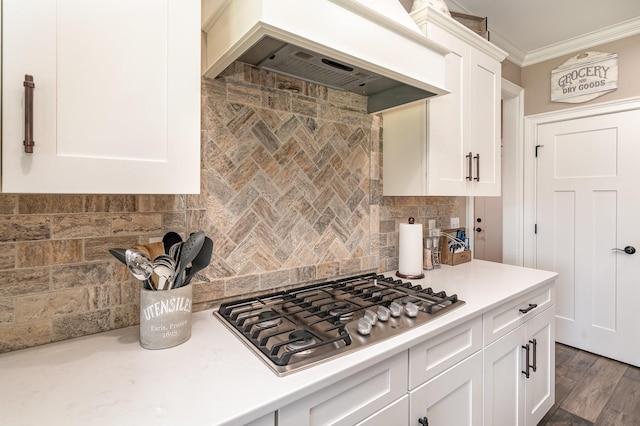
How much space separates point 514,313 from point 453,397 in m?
0.59

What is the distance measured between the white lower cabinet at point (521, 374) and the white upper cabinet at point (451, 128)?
0.79 m

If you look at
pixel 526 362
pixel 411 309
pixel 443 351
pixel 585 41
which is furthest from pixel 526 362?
pixel 585 41

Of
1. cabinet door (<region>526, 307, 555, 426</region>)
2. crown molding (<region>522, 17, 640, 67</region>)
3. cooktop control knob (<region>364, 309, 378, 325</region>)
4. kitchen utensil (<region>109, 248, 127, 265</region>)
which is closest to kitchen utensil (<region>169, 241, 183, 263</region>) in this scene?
kitchen utensil (<region>109, 248, 127, 265</region>)

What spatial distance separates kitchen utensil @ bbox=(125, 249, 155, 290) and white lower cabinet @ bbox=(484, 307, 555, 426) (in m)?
1.36

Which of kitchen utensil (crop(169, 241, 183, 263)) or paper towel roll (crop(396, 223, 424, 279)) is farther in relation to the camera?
paper towel roll (crop(396, 223, 424, 279))

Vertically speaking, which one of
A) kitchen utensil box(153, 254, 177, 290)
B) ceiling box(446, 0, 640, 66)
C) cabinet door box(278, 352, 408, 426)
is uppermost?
ceiling box(446, 0, 640, 66)

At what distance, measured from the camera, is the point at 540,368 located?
183 centimetres

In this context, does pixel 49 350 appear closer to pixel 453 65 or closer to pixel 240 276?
pixel 240 276

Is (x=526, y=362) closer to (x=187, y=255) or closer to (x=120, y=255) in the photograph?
(x=187, y=255)

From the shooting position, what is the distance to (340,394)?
0.90 metres

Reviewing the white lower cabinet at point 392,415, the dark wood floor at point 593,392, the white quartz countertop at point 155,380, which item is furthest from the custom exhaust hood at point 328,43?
the dark wood floor at point 593,392

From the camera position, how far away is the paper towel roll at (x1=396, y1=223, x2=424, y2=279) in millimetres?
1779

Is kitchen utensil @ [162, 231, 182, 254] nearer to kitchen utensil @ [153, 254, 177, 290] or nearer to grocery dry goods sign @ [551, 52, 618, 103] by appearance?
kitchen utensil @ [153, 254, 177, 290]

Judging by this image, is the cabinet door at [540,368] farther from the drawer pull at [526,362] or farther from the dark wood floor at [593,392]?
the dark wood floor at [593,392]
